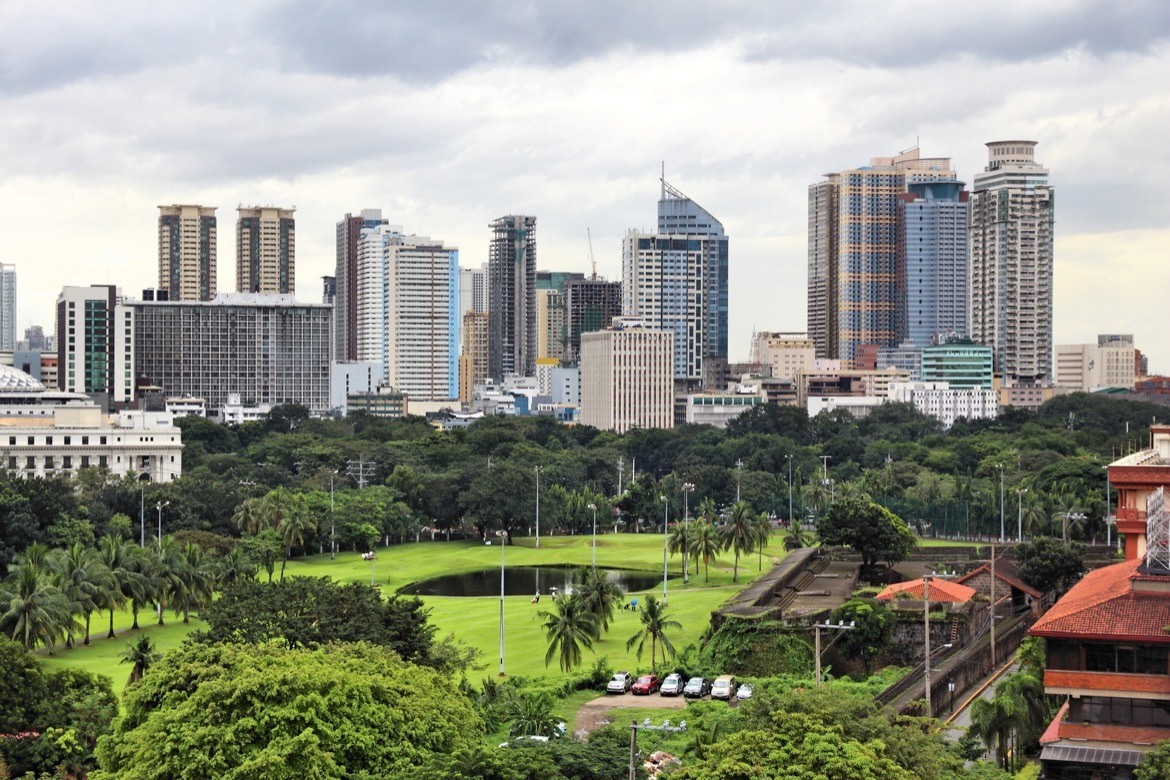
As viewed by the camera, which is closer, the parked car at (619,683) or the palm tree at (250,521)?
the parked car at (619,683)

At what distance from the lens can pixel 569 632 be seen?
6431 cm

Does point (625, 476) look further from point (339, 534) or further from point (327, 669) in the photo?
point (327, 669)

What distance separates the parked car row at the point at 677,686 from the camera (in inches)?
2323

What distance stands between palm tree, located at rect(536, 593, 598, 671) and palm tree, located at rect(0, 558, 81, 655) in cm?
1889

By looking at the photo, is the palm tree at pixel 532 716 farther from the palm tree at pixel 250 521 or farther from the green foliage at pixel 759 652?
the palm tree at pixel 250 521

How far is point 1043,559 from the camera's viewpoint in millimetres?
78250

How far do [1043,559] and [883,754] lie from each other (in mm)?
44284

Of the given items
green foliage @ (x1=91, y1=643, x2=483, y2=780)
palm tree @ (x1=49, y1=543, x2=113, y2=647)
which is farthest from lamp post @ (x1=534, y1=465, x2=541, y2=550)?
green foliage @ (x1=91, y1=643, x2=483, y2=780)

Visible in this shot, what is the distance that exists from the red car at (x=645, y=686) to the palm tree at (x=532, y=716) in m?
4.42

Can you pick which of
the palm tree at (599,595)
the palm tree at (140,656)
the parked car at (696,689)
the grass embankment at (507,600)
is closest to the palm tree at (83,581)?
the grass embankment at (507,600)

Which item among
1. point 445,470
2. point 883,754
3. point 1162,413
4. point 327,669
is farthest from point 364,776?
point 1162,413

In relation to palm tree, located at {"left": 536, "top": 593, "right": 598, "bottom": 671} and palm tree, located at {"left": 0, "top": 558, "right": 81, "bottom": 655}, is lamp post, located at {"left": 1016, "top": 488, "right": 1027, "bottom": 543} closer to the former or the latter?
palm tree, located at {"left": 536, "top": 593, "right": 598, "bottom": 671}

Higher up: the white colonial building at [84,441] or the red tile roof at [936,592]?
the white colonial building at [84,441]

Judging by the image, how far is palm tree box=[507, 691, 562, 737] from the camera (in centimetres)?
4884
